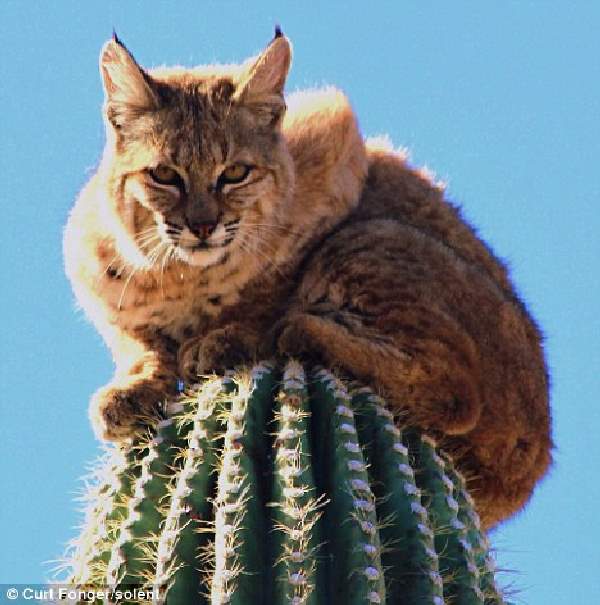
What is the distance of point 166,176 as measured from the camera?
19.6 feet

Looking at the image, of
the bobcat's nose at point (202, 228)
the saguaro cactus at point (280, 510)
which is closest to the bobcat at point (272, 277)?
the bobcat's nose at point (202, 228)

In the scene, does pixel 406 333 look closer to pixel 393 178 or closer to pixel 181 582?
pixel 393 178

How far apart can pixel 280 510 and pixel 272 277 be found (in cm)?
246

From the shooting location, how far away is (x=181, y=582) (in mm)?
3912

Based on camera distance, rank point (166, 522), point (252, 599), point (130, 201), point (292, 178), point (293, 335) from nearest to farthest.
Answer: point (252, 599) → point (166, 522) → point (293, 335) → point (130, 201) → point (292, 178)

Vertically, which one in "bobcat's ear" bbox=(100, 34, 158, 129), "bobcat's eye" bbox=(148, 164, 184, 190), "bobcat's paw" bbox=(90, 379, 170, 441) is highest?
"bobcat's ear" bbox=(100, 34, 158, 129)

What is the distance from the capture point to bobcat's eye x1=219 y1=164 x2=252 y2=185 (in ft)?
19.8

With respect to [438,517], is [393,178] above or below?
above

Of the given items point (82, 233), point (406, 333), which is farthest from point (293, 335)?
point (82, 233)

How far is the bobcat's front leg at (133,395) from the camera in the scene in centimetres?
534

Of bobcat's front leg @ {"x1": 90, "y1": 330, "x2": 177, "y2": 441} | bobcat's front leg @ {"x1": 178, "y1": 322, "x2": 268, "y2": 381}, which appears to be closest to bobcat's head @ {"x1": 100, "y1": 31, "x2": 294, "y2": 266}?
bobcat's front leg @ {"x1": 178, "y1": 322, "x2": 268, "y2": 381}

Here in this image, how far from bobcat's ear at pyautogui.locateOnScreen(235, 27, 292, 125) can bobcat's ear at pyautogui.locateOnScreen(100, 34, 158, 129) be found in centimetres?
47

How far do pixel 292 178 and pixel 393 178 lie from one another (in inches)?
36.0

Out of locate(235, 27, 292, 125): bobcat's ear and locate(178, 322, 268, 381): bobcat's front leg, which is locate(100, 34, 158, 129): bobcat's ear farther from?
locate(178, 322, 268, 381): bobcat's front leg
